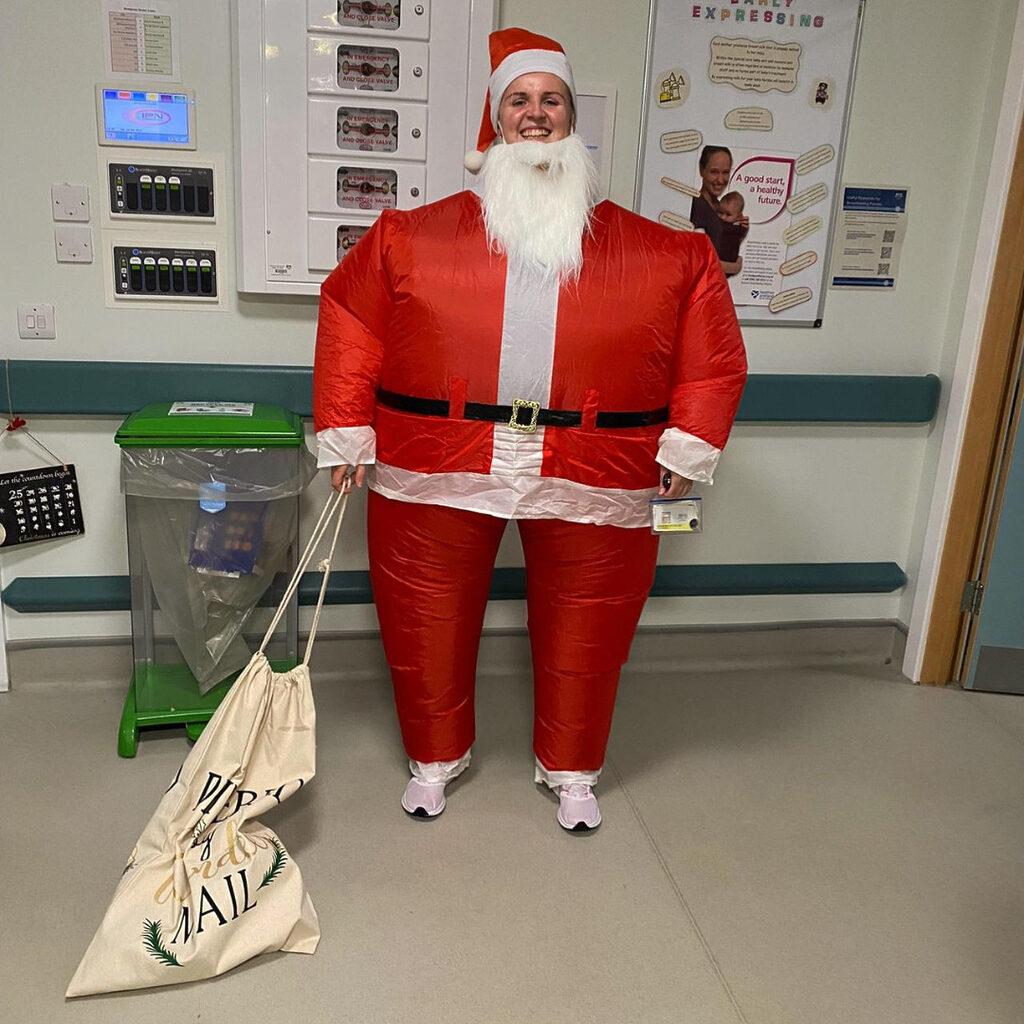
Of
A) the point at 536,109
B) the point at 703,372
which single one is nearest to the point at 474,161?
the point at 536,109

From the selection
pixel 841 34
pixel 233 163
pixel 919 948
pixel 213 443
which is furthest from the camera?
pixel 841 34

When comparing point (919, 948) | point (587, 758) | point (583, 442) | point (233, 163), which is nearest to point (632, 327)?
point (583, 442)

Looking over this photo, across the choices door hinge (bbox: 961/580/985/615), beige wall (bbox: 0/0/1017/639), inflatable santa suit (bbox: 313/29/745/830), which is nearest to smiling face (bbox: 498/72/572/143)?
inflatable santa suit (bbox: 313/29/745/830)

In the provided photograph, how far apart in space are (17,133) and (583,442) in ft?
5.13

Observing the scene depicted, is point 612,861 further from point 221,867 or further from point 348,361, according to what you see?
point 348,361

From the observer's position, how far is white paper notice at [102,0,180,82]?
2369 millimetres

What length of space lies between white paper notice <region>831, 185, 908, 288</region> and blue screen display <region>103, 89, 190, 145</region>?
5.84 ft

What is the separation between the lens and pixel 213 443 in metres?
2.32

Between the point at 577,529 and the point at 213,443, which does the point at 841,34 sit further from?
the point at 213,443

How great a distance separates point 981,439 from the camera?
9.56 feet

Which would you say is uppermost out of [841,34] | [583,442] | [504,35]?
[841,34]

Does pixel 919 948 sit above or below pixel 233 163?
below

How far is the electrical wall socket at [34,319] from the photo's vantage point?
8.25 feet

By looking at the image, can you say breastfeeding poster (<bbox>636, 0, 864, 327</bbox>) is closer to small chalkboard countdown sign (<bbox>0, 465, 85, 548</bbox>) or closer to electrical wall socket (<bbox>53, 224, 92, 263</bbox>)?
electrical wall socket (<bbox>53, 224, 92, 263</bbox>)
